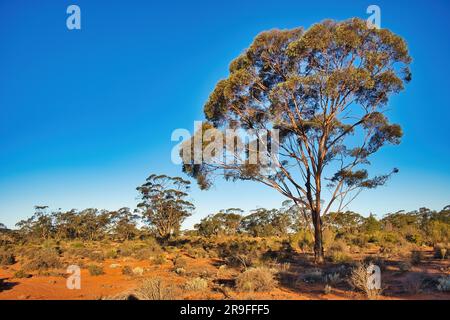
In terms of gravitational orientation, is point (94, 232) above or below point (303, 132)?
below

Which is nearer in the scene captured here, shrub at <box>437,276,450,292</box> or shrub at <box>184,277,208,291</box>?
shrub at <box>437,276,450,292</box>

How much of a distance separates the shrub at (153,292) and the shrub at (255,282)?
2.06m

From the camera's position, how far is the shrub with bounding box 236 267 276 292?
27.1ft

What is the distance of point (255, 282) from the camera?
8.38 m

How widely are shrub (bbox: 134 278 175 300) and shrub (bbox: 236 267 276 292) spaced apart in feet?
6.77

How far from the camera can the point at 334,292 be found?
8.04m

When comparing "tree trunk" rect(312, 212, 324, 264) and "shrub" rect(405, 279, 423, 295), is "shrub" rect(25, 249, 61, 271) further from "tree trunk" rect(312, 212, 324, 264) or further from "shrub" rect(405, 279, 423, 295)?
"shrub" rect(405, 279, 423, 295)

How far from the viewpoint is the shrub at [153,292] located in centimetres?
697

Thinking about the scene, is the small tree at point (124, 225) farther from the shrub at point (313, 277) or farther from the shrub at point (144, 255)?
the shrub at point (313, 277)

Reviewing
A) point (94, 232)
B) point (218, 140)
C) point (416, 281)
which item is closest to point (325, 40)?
point (218, 140)

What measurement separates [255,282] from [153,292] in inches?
114

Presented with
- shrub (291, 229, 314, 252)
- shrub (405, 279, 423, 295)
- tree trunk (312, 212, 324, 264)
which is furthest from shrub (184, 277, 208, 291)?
shrub (291, 229, 314, 252)
